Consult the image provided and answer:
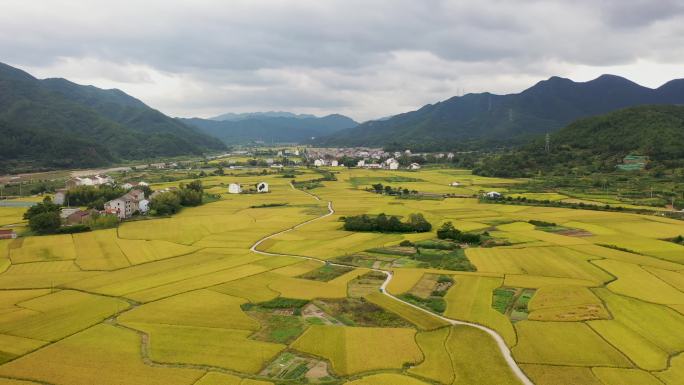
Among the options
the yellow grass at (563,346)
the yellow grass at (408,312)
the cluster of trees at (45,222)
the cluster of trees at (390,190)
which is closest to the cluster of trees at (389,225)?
the yellow grass at (408,312)

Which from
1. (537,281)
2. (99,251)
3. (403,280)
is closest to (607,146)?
(537,281)

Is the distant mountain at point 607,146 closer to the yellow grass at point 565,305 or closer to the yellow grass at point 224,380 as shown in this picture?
the yellow grass at point 565,305

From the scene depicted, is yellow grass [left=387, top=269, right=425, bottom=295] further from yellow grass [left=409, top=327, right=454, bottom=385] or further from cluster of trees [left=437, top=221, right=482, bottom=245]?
cluster of trees [left=437, top=221, right=482, bottom=245]

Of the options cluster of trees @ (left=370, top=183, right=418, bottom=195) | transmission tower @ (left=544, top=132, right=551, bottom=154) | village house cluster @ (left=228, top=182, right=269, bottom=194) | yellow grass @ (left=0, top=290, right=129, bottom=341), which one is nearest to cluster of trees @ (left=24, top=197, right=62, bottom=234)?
yellow grass @ (left=0, top=290, right=129, bottom=341)

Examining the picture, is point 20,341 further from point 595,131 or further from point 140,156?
point 140,156

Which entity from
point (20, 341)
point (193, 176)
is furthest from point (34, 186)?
point (20, 341)

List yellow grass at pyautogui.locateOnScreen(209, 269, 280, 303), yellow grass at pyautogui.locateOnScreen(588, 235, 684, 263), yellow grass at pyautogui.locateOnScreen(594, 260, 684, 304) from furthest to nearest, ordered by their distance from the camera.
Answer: yellow grass at pyautogui.locateOnScreen(588, 235, 684, 263), yellow grass at pyautogui.locateOnScreen(209, 269, 280, 303), yellow grass at pyautogui.locateOnScreen(594, 260, 684, 304)
